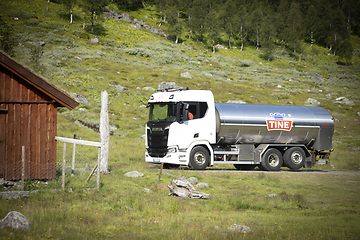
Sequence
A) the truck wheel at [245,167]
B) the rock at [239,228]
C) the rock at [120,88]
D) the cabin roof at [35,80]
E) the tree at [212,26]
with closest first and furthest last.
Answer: the rock at [239,228], the cabin roof at [35,80], the truck wheel at [245,167], the rock at [120,88], the tree at [212,26]

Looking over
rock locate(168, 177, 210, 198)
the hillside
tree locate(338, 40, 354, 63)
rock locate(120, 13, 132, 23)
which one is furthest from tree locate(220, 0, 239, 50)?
rock locate(168, 177, 210, 198)

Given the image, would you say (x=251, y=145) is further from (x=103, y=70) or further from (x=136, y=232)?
(x=103, y=70)

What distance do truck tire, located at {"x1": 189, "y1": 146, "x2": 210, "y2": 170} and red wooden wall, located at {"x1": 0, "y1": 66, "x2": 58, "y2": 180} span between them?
863 cm

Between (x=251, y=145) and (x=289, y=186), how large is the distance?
180 inches

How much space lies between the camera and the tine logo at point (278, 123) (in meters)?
21.2

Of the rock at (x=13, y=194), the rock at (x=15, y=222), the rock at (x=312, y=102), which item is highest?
the rock at (x=312, y=102)

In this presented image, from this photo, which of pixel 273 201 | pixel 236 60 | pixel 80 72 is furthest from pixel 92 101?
pixel 236 60

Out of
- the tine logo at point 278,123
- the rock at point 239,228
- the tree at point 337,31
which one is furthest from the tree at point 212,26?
the rock at point 239,228

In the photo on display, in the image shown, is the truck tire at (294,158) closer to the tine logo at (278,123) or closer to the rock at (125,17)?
the tine logo at (278,123)

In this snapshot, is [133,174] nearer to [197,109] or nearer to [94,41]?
[197,109]

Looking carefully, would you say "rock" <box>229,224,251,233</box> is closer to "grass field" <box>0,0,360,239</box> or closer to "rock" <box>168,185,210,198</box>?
"grass field" <box>0,0,360,239</box>

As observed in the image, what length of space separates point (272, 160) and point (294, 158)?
5.47 feet

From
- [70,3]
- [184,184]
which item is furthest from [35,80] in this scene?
[70,3]

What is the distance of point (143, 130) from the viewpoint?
38.2 metres
